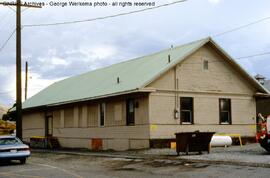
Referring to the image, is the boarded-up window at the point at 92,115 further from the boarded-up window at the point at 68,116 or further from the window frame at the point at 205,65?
the window frame at the point at 205,65

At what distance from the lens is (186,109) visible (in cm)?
2823

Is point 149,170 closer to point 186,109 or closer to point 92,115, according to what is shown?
point 186,109

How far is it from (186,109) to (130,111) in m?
3.24

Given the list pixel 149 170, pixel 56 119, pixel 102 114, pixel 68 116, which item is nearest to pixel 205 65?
pixel 102 114

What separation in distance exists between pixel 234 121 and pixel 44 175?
53.9 feet

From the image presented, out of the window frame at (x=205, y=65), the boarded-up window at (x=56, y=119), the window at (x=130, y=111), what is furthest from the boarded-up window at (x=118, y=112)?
the boarded-up window at (x=56, y=119)

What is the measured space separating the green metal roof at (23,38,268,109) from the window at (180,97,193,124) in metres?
2.41

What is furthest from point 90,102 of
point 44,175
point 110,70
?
point 44,175

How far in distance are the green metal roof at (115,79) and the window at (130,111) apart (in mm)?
1029

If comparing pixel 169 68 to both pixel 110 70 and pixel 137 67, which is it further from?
pixel 110 70

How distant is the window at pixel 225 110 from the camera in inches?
1170

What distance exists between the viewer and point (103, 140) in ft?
100.0

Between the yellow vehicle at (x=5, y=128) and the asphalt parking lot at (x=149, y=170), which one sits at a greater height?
the yellow vehicle at (x=5, y=128)

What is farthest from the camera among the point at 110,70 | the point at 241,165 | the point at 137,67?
the point at 110,70
